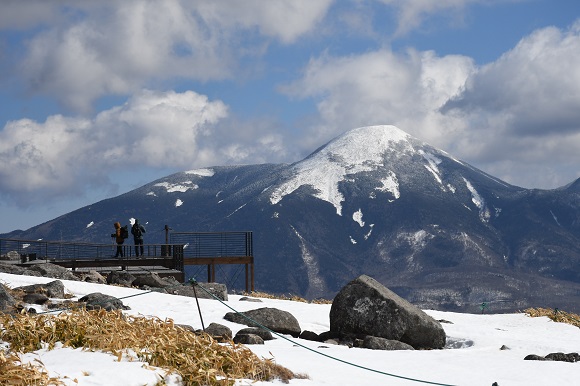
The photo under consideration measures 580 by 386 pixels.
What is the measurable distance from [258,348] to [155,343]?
3.16m

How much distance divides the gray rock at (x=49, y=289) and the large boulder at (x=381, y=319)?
6.36m

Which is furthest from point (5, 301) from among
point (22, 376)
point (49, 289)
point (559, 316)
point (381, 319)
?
point (559, 316)

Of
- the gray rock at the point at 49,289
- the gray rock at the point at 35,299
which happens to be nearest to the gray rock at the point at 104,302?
the gray rock at the point at 35,299

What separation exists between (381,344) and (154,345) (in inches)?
280

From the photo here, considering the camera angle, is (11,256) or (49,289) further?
(11,256)

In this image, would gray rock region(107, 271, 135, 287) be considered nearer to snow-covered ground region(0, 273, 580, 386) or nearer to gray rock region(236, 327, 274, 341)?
snow-covered ground region(0, 273, 580, 386)

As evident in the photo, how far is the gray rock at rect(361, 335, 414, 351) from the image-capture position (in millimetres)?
16719

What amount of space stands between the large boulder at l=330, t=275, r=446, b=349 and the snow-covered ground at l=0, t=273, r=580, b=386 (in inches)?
49.8

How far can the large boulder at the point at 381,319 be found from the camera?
1848 cm

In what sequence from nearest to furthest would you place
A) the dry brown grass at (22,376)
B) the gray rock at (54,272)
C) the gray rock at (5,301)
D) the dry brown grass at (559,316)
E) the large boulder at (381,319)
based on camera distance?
1. the dry brown grass at (22,376)
2. the gray rock at (5,301)
3. the large boulder at (381,319)
4. the gray rock at (54,272)
5. the dry brown grass at (559,316)

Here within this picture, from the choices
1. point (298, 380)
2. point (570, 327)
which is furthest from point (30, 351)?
point (570, 327)

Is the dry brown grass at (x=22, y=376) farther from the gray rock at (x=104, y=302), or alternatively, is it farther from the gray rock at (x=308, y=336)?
the gray rock at (x=308, y=336)

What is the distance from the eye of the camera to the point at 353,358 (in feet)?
47.2

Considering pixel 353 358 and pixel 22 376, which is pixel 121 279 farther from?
pixel 22 376
